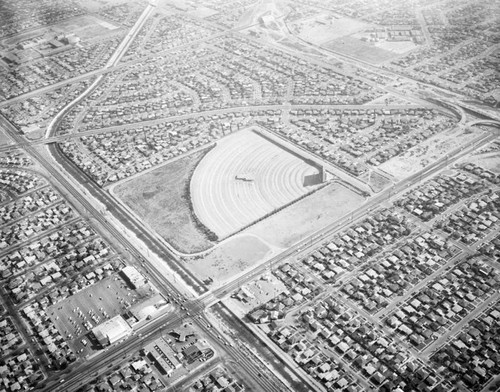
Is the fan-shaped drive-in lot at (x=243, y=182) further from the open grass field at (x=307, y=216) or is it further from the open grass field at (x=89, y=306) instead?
the open grass field at (x=89, y=306)

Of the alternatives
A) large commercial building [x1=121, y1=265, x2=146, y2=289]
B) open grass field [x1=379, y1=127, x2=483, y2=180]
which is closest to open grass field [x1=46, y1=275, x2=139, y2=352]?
large commercial building [x1=121, y1=265, x2=146, y2=289]

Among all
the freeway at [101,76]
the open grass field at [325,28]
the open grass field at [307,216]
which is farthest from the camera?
the open grass field at [325,28]

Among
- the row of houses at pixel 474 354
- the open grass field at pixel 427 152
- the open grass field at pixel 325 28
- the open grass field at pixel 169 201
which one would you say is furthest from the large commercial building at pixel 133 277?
the open grass field at pixel 325 28

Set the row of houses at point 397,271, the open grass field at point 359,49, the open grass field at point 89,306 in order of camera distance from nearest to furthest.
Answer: the open grass field at point 89,306 → the row of houses at point 397,271 → the open grass field at point 359,49

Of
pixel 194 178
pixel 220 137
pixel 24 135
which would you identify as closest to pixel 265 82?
pixel 220 137

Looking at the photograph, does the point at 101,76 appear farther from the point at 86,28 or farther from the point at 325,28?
the point at 325,28

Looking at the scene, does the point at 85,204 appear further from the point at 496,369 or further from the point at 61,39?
the point at 61,39
